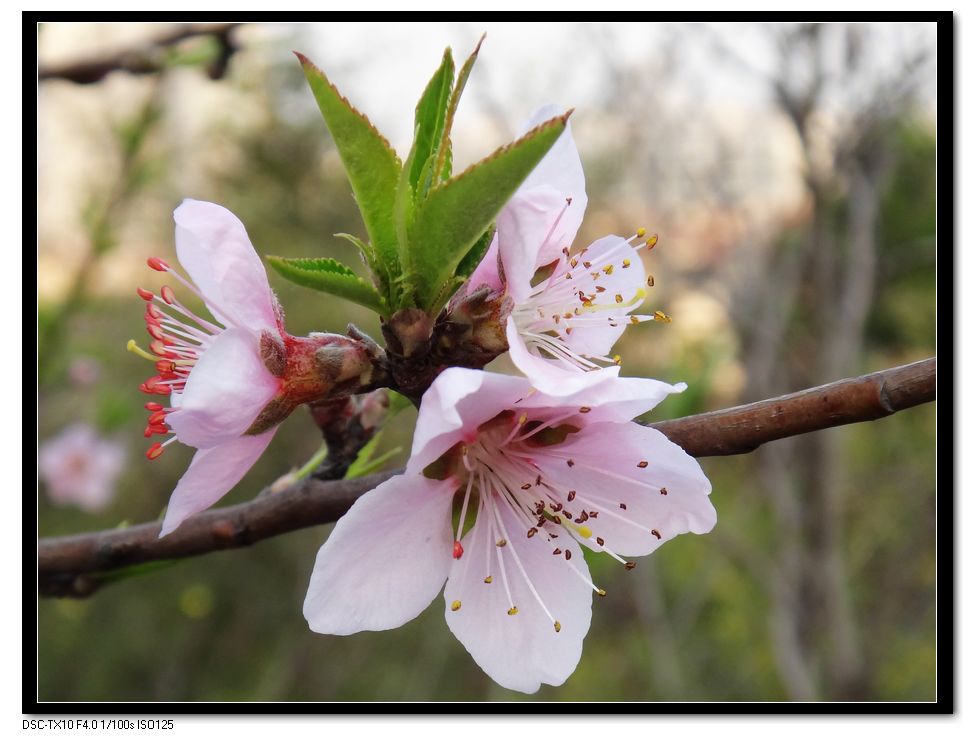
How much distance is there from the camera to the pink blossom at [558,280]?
59 cm

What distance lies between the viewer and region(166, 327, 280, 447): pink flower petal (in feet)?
1.87

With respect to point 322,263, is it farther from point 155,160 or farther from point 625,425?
point 155,160

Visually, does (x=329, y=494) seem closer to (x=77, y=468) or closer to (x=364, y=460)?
(x=364, y=460)

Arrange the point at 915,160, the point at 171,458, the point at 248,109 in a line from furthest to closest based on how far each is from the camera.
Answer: the point at 248,109 < the point at 171,458 < the point at 915,160

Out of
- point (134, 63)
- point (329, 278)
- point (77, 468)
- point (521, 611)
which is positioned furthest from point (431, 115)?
point (77, 468)

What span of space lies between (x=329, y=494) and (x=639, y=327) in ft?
12.5

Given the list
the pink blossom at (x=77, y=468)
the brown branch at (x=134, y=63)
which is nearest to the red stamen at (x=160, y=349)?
the brown branch at (x=134, y=63)

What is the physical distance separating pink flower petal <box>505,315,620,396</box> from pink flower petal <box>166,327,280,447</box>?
0.18 metres

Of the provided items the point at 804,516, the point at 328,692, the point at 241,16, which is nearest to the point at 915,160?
the point at 804,516

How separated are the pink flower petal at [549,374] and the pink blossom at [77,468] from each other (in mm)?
3552

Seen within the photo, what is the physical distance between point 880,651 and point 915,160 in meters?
2.21

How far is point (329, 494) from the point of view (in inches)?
30.7

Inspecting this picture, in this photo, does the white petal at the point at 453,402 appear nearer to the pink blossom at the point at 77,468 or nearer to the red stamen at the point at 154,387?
the red stamen at the point at 154,387

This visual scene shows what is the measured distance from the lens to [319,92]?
22.9 inches
